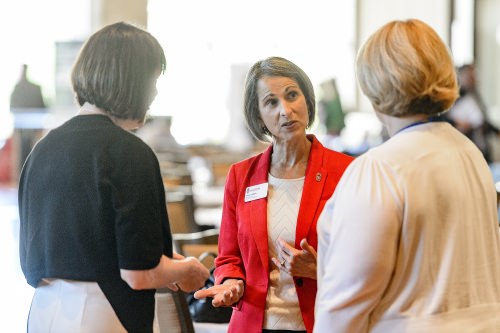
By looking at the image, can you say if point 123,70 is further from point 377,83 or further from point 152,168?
point 377,83

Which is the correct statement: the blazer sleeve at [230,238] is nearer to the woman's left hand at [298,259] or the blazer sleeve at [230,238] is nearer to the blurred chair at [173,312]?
the woman's left hand at [298,259]

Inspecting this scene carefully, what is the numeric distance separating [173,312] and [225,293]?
1.47ft

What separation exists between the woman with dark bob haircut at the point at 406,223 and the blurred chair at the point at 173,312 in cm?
106

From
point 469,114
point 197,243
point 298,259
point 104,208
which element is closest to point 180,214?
point 197,243

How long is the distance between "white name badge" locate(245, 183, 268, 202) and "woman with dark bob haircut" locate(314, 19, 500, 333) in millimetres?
696

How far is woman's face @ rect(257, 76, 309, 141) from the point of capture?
2.79 metres

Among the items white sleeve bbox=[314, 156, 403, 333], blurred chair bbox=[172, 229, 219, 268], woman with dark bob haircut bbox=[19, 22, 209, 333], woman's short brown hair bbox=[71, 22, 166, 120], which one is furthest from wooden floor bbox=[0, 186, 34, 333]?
white sleeve bbox=[314, 156, 403, 333]

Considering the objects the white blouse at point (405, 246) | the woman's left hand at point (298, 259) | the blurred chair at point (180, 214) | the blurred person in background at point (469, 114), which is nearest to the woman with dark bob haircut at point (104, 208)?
the woman's left hand at point (298, 259)

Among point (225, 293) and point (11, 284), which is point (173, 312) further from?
point (11, 284)

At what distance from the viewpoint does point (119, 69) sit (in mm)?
2252

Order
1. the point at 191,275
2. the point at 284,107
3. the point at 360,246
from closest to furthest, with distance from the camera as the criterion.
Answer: the point at 360,246 → the point at 191,275 → the point at 284,107

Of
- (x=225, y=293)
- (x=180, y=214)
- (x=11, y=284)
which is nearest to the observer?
(x=225, y=293)

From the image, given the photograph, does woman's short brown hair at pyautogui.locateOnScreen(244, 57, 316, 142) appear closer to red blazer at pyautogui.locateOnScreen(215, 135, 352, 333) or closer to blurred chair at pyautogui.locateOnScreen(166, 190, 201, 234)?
red blazer at pyautogui.locateOnScreen(215, 135, 352, 333)

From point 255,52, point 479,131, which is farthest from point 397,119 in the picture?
point 255,52
